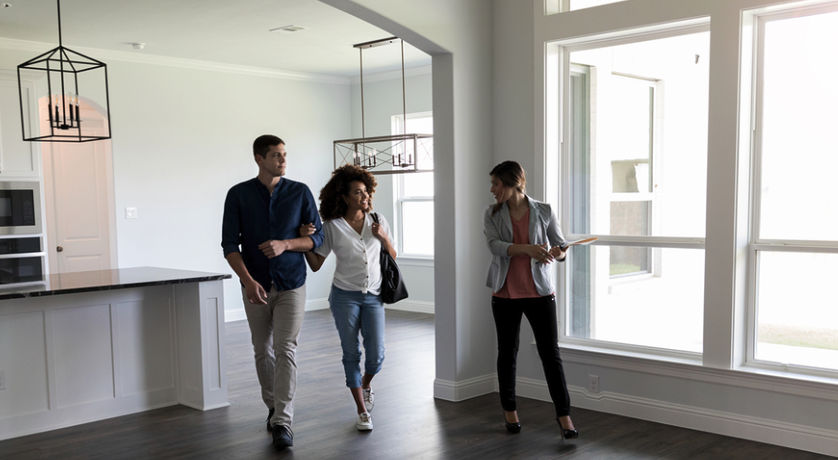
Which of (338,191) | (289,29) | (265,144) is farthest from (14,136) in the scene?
(338,191)

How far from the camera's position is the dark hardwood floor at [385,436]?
11.4 ft

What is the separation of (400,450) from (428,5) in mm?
2541

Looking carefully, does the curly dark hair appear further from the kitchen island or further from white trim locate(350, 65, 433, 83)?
white trim locate(350, 65, 433, 83)

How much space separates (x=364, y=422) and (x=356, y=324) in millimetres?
559

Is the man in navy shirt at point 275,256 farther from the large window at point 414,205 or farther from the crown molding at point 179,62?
the large window at point 414,205

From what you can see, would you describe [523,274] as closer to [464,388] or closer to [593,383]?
[593,383]

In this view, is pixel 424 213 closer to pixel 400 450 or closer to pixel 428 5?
pixel 428 5

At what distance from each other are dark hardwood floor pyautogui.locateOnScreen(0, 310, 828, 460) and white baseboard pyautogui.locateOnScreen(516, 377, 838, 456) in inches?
2.2

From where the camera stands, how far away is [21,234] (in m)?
6.04

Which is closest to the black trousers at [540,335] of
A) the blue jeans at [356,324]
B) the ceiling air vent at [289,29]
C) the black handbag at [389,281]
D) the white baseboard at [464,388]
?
the black handbag at [389,281]

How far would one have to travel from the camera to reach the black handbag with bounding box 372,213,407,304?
12.3 feet

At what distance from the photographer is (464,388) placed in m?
4.43

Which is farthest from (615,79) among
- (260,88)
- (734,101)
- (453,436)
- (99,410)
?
(260,88)

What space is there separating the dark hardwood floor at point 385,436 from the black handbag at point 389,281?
0.74 m
